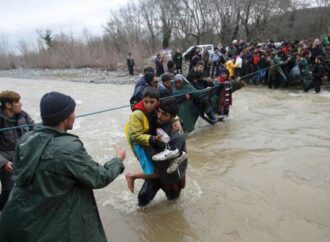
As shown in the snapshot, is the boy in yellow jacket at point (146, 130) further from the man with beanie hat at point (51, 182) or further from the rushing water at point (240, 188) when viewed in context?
the man with beanie hat at point (51, 182)

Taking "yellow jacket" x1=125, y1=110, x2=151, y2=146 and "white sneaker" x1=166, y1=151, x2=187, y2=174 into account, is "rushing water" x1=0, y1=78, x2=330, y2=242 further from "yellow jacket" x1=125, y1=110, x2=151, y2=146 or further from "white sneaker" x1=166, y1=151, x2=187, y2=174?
"yellow jacket" x1=125, y1=110, x2=151, y2=146

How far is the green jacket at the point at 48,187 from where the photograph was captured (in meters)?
2.08

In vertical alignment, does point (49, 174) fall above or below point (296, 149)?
above

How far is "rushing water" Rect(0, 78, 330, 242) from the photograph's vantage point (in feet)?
12.4

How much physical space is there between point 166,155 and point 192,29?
31.3 metres

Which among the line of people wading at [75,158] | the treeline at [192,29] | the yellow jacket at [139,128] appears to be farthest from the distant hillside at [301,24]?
the yellow jacket at [139,128]

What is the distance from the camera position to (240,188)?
4.78 metres

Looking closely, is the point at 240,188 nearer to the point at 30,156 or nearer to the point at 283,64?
the point at 30,156

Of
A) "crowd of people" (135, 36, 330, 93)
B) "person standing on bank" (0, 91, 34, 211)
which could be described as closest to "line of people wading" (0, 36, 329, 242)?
"person standing on bank" (0, 91, 34, 211)

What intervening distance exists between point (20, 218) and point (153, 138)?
1.78m

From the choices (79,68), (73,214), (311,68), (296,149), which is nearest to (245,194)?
(296,149)

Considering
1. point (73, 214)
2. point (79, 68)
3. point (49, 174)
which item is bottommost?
point (79, 68)

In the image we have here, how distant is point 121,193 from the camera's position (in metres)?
4.85

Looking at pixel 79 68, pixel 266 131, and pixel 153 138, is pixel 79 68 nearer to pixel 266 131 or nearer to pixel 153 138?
pixel 266 131
